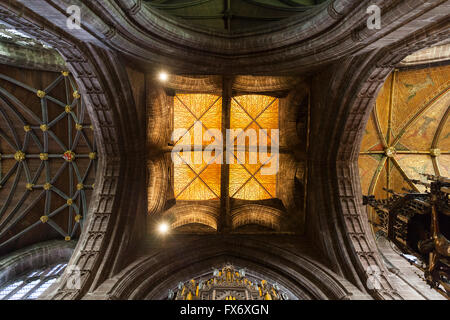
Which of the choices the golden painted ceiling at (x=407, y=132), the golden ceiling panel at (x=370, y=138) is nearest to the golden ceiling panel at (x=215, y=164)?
the golden ceiling panel at (x=370, y=138)

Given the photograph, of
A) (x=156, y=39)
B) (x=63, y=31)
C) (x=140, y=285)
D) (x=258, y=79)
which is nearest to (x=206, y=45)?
(x=156, y=39)

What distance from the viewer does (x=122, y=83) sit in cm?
685

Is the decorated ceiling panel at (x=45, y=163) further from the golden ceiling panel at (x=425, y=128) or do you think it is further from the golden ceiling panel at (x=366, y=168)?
the golden ceiling panel at (x=425, y=128)

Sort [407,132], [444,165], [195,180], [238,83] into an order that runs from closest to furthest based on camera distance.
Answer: [238,83]
[407,132]
[444,165]
[195,180]

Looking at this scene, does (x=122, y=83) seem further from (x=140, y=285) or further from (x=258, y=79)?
(x=140, y=285)

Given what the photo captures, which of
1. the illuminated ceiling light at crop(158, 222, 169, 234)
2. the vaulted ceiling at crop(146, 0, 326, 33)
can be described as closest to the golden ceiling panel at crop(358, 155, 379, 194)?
the vaulted ceiling at crop(146, 0, 326, 33)

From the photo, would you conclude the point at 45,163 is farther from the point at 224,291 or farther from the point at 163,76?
the point at 224,291

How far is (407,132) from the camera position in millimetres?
8781

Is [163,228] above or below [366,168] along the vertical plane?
below

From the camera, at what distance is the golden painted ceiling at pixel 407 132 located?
26.0 ft

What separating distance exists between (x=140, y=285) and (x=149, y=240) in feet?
6.01

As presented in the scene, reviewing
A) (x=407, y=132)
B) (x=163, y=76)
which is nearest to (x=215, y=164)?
(x=163, y=76)

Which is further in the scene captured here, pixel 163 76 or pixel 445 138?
pixel 445 138

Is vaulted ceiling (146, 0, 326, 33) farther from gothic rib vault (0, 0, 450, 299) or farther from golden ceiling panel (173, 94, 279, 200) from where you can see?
golden ceiling panel (173, 94, 279, 200)
